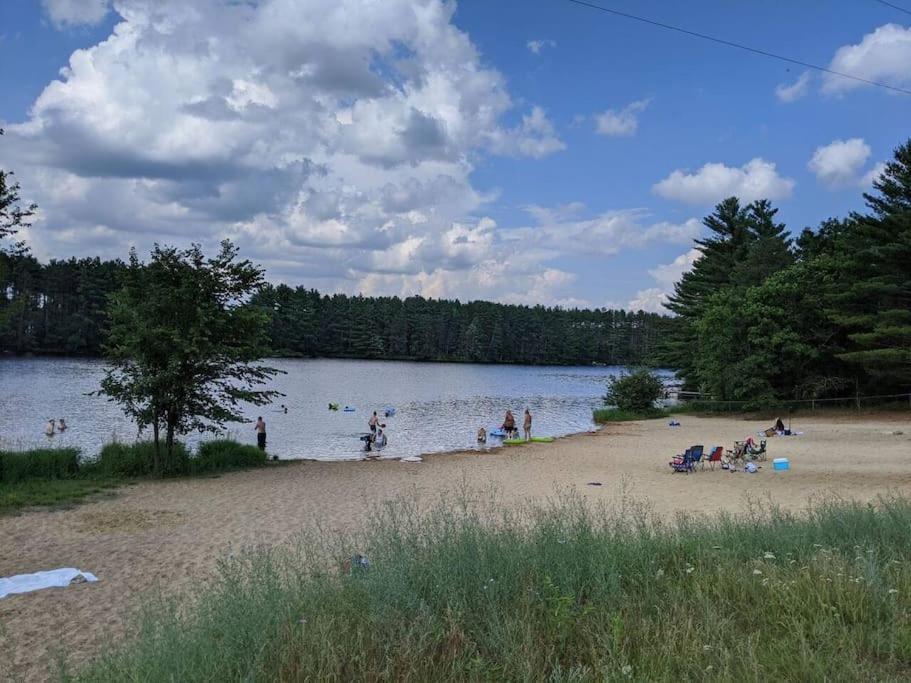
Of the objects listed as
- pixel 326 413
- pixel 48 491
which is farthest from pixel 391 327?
pixel 48 491

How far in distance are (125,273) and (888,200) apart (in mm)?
34618

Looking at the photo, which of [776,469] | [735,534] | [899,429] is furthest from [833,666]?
[899,429]

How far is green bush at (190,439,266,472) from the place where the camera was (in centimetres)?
1873

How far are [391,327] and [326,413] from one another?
98.9m

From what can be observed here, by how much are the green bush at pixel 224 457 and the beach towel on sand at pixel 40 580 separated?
9857 mm

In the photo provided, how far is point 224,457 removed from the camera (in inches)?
765

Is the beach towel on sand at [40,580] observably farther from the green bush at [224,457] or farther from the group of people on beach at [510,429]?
the group of people on beach at [510,429]

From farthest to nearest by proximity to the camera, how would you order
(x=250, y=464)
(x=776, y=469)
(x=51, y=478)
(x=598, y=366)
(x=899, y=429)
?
(x=598, y=366)
(x=899, y=429)
(x=250, y=464)
(x=776, y=469)
(x=51, y=478)

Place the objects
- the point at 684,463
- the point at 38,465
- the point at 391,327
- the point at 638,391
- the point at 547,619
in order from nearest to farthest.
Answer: the point at 547,619 < the point at 38,465 < the point at 684,463 < the point at 638,391 < the point at 391,327

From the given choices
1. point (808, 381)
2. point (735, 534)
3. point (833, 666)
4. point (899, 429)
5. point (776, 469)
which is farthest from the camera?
point (808, 381)

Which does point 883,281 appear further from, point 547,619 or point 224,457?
point 547,619

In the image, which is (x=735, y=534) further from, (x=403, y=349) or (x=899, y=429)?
(x=403, y=349)

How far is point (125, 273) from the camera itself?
17.4 meters

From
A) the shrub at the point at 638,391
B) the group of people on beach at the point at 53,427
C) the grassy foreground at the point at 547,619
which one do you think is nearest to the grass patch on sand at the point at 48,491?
the grassy foreground at the point at 547,619
